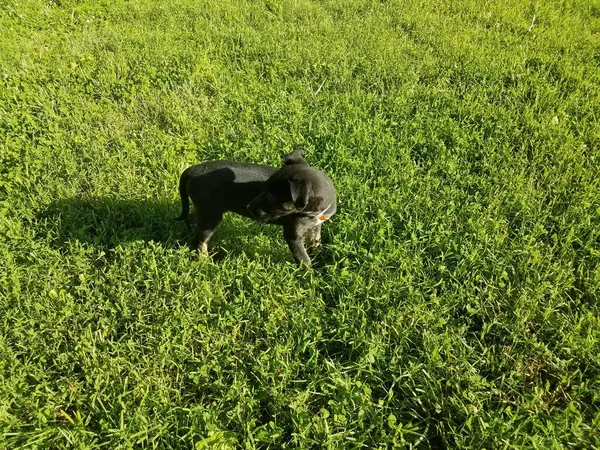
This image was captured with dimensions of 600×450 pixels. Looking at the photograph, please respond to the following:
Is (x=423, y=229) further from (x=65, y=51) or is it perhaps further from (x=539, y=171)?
(x=65, y=51)

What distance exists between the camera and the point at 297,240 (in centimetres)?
361

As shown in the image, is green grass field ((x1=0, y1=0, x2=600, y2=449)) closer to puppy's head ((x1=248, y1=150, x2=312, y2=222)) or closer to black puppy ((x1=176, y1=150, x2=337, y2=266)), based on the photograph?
black puppy ((x1=176, y1=150, x2=337, y2=266))

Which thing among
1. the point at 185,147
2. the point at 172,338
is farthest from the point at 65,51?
the point at 172,338

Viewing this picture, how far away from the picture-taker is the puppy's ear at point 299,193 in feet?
10.1

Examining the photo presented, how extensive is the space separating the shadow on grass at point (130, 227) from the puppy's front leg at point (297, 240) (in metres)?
0.30

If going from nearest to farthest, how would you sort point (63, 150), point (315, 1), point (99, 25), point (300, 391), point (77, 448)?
point (77, 448)
point (300, 391)
point (63, 150)
point (99, 25)
point (315, 1)

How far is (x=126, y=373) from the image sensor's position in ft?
10.0

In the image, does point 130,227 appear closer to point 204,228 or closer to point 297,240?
point 204,228

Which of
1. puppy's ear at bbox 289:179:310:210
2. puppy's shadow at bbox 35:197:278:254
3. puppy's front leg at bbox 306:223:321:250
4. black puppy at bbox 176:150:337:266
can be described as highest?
puppy's ear at bbox 289:179:310:210

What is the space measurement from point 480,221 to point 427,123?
1750 millimetres

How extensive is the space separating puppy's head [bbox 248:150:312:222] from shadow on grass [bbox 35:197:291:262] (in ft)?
2.41

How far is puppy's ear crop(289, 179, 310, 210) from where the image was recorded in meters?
3.08

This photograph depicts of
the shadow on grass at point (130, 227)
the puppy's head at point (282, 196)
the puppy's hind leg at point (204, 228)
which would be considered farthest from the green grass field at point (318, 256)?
the puppy's head at point (282, 196)

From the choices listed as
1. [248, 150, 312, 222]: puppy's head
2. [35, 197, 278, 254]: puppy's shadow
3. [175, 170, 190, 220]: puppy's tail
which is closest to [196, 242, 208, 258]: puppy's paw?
[35, 197, 278, 254]: puppy's shadow
